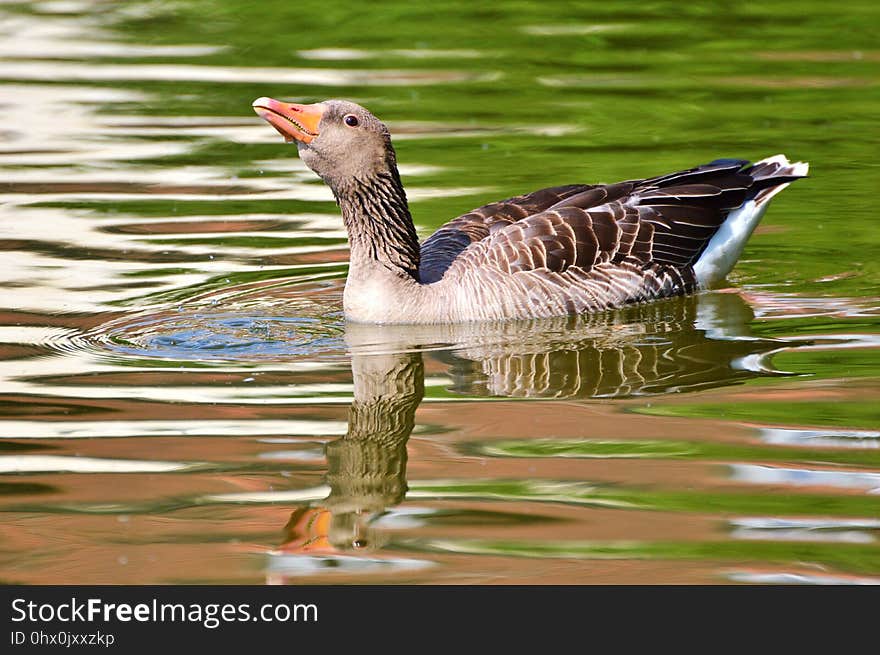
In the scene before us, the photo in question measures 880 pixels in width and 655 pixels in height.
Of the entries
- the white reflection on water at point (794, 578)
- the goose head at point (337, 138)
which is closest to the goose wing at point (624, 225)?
the goose head at point (337, 138)

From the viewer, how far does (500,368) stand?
10438 mm

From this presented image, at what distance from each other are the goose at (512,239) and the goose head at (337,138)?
0.01 metres

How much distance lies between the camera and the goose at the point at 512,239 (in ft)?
37.1

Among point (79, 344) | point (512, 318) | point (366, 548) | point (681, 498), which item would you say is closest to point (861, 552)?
point (681, 498)

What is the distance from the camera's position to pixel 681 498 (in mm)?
7980

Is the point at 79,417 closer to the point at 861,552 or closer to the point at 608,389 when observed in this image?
the point at 608,389

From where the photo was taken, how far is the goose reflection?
8117 mm

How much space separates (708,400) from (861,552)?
97.1 inches

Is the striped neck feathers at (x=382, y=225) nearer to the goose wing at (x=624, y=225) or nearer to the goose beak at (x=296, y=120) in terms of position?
the goose wing at (x=624, y=225)

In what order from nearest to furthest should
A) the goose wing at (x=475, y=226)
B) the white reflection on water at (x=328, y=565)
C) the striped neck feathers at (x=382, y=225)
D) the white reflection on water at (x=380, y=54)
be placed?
the white reflection on water at (x=328, y=565) < the striped neck feathers at (x=382, y=225) < the goose wing at (x=475, y=226) < the white reflection on water at (x=380, y=54)

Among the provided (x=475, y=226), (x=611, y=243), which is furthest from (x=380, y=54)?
(x=611, y=243)

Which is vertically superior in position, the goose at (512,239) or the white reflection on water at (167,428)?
the goose at (512,239)

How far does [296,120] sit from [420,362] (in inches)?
77.1

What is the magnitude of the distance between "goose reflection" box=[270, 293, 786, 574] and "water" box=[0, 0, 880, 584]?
0.03m
